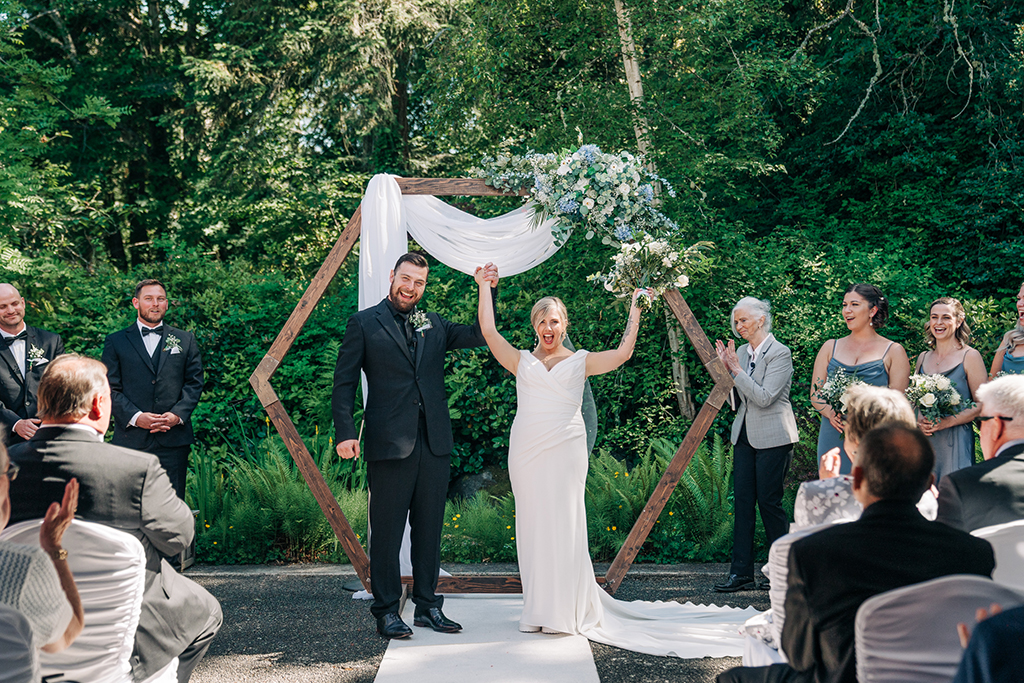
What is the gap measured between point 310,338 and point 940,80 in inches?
318

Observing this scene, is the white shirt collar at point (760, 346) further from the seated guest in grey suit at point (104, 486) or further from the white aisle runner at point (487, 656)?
the seated guest in grey suit at point (104, 486)

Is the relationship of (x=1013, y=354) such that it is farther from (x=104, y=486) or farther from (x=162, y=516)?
(x=104, y=486)

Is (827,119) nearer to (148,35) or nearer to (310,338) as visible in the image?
(310,338)

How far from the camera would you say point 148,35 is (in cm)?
1407

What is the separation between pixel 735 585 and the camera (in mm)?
5254

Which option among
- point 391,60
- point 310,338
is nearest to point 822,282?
point 310,338

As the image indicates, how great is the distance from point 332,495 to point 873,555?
371 centimetres

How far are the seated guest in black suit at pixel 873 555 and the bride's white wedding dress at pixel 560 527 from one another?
2220 millimetres

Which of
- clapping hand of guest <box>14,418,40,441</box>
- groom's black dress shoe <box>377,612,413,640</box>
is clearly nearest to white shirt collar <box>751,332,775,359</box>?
groom's black dress shoe <box>377,612,413,640</box>

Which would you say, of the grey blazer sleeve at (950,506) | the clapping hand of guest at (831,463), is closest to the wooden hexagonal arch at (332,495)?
the clapping hand of guest at (831,463)

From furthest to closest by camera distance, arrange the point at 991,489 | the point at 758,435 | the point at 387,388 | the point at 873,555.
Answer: the point at 758,435 < the point at 387,388 < the point at 991,489 < the point at 873,555

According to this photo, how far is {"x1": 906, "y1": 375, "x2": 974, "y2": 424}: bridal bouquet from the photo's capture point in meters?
4.66

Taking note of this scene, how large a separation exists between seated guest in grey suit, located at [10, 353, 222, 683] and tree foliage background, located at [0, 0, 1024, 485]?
4883 mm

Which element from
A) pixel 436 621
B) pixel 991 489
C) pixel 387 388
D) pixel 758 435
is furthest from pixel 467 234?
pixel 991 489
